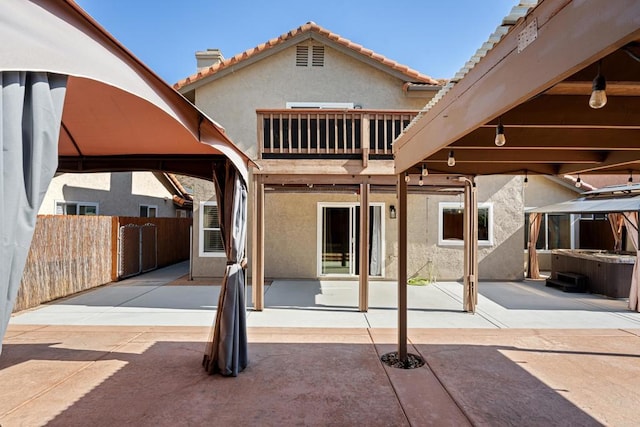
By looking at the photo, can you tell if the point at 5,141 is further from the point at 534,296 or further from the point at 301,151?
the point at 534,296

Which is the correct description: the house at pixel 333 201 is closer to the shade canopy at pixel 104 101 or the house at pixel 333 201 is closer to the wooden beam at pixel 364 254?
the wooden beam at pixel 364 254

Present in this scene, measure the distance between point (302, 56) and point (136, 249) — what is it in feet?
25.7

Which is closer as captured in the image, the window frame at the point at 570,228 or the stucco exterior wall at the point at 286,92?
the stucco exterior wall at the point at 286,92

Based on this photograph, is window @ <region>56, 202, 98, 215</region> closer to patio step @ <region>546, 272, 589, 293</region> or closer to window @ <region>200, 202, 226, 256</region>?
window @ <region>200, 202, 226, 256</region>

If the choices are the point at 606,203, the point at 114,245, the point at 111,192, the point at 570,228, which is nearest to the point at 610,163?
the point at 606,203

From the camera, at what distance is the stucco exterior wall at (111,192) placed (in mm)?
10813

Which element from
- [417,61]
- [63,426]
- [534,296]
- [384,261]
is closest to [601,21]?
[63,426]

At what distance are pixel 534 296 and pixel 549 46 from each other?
28.3ft

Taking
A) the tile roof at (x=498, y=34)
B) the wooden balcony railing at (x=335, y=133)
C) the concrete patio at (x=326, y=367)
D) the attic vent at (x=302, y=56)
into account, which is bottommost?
the concrete patio at (x=326, y=367)

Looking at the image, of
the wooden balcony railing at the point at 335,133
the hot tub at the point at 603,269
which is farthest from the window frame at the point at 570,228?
the wooden balcony railing at the point at 335,133

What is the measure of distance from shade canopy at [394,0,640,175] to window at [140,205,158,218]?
12502 millimetres

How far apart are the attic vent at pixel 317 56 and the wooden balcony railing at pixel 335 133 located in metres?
3.59

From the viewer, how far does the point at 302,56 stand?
1098 centimetres

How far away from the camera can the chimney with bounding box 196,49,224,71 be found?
12062mm
